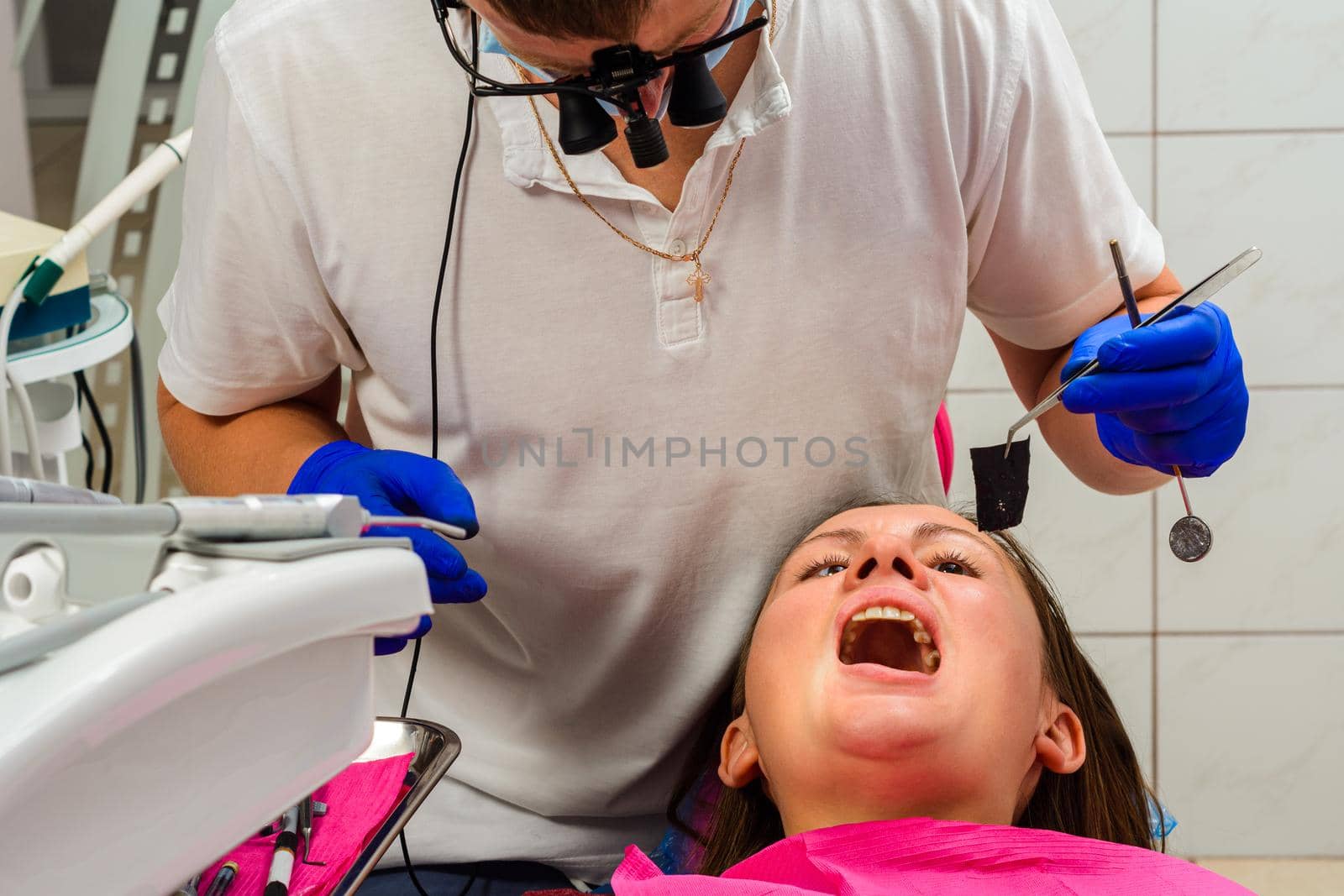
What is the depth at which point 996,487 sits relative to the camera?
129 cm

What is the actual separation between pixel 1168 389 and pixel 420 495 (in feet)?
2.27

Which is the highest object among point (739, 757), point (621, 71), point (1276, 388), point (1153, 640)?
point (621, 71)

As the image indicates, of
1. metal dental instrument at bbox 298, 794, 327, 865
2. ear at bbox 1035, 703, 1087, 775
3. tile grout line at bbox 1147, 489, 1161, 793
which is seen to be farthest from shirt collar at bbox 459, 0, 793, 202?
tile grout line at bbox 1147, 489, 1161, 793

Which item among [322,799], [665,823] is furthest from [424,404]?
[665,823]

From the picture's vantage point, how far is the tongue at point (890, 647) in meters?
1.36

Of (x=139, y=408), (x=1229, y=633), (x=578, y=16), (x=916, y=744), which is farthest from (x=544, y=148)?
(x=1229, y=633)

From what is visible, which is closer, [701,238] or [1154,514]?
[701,238]

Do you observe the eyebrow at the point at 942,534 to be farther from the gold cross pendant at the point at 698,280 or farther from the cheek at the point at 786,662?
the gold cross pendant at the point at 698,280

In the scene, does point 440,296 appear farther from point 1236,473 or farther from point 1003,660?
point 1236,473

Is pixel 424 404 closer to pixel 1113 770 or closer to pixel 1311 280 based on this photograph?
pixel 1113 770

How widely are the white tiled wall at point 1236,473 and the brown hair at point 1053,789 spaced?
3.43 ft

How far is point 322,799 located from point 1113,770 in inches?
35.2

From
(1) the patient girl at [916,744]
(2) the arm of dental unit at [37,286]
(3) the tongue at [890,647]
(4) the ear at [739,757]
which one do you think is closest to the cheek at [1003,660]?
(1) the patient girl at [916,744]

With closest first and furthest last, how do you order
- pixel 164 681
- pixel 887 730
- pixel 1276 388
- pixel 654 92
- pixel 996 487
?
pixel 164 681, pixel 654 92, pixel 887 730, pixel 996 487, pixel 1276 388
